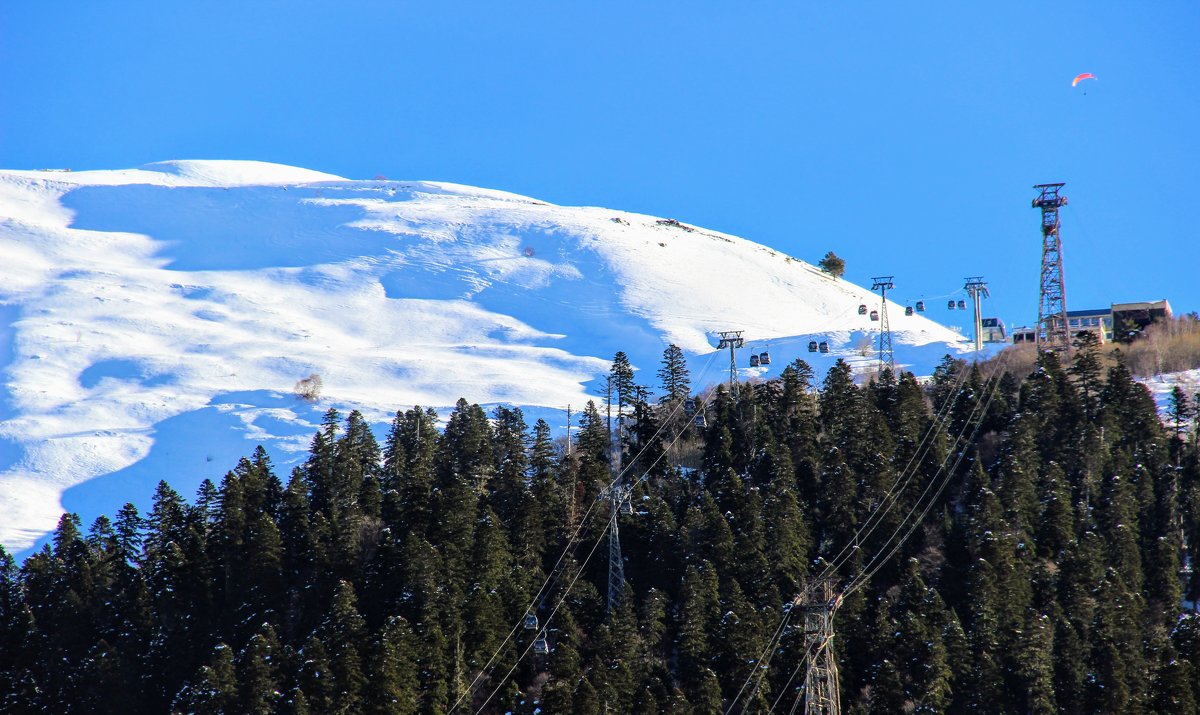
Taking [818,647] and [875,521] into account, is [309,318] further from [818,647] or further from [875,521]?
[818,647]

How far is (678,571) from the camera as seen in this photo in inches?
2504

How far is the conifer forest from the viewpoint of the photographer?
55938 millimetres

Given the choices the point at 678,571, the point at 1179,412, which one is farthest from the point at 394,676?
the point at 1179,412

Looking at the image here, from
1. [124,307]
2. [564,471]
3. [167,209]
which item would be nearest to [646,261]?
[124,307]

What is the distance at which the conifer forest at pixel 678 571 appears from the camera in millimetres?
55938

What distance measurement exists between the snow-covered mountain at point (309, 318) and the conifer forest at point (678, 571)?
79.3 ft

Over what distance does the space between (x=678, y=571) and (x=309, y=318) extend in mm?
92108

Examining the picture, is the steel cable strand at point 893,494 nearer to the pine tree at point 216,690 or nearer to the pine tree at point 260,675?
the pine tree at point 260,675

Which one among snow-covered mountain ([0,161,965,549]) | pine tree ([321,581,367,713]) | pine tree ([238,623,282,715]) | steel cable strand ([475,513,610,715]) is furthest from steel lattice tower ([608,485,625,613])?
snow-covered mountain ([0,161,965,549])

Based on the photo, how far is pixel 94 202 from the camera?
194375 millimetres

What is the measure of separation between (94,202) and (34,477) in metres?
106

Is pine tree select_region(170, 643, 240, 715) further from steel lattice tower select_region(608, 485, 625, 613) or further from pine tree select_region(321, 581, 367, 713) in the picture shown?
steel lattice tower select_region(608, 485, 625, 613)

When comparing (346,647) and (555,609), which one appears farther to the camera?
(555,609)

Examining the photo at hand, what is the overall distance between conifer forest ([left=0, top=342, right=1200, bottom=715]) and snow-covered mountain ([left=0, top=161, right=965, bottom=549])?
24.2m
